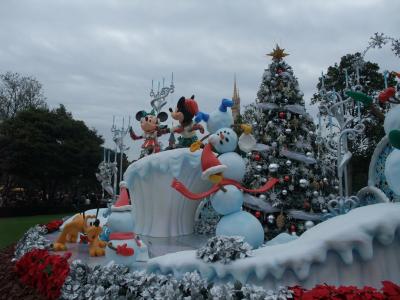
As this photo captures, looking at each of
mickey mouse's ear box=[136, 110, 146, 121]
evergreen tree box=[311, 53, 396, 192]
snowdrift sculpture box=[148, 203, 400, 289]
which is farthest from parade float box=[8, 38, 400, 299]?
evergreen tree box=[311, 53, 396, 192]

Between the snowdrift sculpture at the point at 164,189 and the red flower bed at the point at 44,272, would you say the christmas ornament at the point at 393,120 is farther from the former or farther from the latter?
the snowdrift sculpture at the point at 164,189

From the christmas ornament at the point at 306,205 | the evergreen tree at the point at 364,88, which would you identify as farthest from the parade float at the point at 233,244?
the evergreen tree at the point at 364,88

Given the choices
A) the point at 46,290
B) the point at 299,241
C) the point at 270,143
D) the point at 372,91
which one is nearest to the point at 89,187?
the point at 372,91

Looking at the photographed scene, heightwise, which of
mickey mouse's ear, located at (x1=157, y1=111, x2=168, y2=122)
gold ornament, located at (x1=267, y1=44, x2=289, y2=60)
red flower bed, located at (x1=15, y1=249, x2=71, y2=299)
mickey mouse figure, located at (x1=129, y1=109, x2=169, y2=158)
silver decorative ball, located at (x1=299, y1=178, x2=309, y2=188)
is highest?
gold ornament, located at (x1=267, y1=44, x2=289, y2=60)

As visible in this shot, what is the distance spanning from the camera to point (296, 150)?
7.98 metres

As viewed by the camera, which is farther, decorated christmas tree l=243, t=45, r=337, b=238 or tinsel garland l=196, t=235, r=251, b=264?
decorated christmas tree l=243, t=45, r=337, b=238

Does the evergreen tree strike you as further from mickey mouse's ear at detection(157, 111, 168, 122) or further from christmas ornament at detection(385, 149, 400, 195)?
christmas ornament at detection(385, 149, 400, 195)

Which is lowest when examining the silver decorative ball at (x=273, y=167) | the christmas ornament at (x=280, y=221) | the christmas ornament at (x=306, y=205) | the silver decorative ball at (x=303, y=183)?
the christmas ornament at (x=280, y=221)

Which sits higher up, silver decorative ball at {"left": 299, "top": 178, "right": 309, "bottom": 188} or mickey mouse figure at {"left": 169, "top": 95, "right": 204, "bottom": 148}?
mickey mouse figure at {"left": 169, "top": 95, "right": 204, "bottom": 148}

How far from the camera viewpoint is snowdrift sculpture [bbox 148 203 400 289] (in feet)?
10.9

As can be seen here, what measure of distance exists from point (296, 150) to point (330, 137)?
59.9 inches

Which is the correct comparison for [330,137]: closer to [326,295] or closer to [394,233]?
[394,233]

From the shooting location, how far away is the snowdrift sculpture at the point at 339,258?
3330mm

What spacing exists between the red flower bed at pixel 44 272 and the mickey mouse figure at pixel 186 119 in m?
4.65
